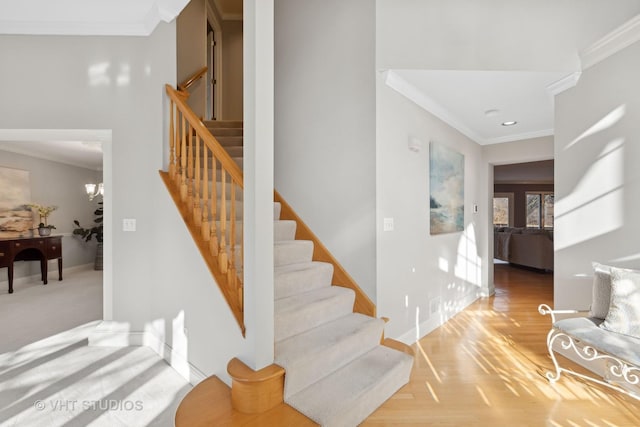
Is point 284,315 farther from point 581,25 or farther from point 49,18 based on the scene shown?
point 581,25

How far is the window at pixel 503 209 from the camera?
10492 millimetres

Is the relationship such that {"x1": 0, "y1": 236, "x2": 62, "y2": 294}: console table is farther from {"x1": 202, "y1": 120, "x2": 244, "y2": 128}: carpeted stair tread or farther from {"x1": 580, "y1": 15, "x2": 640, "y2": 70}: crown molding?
{"x1": 580, "y1": 15, "x2": 640, "y2": 70}: crown molding

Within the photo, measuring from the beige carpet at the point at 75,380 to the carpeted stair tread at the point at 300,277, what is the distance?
938 millimetres

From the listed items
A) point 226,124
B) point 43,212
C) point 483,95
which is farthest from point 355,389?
point 43,212

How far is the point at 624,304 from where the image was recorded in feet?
6.84

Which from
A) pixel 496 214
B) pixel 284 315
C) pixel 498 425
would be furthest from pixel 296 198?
pixel 496 214

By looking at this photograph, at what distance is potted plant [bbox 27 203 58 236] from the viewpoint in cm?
548

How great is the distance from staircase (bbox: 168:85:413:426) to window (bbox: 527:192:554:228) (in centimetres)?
1073

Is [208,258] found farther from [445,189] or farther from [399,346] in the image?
[445,189]

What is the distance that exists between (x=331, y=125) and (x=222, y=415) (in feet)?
7.56

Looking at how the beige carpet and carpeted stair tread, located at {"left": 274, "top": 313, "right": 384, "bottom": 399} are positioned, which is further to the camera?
the beige carpet

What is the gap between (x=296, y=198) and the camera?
3096 millimetres

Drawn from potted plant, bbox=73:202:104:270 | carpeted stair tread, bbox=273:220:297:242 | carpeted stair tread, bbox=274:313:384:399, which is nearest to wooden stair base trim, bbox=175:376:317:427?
carpeted stair tread, bbox=274:313:384:399

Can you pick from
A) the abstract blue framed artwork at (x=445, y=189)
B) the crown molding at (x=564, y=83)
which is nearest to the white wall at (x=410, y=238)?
the abstract blue framed artwork at (x=445, y=189)
